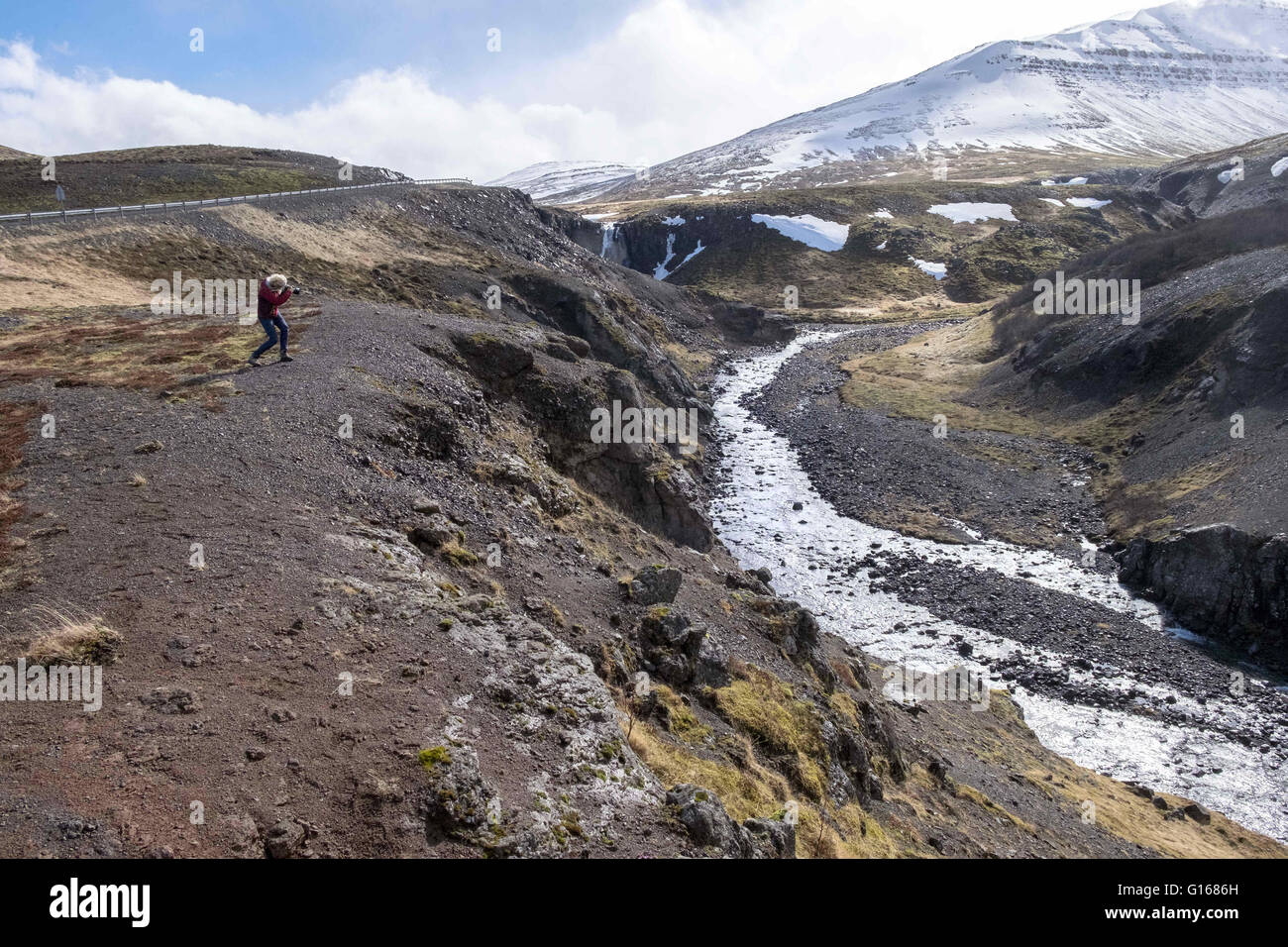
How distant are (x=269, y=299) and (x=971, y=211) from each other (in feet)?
487

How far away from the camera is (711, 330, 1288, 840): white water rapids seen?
2445cm

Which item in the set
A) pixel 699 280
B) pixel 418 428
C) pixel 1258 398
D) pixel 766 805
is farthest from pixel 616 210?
pixel 766 805

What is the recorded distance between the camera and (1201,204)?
138000 mm

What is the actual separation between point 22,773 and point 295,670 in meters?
3.26

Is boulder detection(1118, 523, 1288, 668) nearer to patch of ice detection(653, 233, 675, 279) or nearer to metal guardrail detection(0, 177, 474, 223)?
metal guardrail detection(0, 177, 474, 223)

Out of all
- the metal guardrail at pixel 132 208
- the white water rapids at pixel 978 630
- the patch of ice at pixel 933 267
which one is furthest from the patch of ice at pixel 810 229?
the white water rapids at pixel 978 630

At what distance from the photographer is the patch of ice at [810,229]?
419 feet

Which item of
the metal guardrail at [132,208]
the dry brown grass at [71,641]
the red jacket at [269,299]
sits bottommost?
the dry brown grass at [71,641]

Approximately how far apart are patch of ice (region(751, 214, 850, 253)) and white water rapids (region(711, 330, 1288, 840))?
8411 cm

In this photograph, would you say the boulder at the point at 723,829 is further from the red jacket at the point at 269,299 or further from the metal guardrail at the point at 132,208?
the metal guardrail at the point at 132,208

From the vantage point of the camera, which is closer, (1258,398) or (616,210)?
(1258,398)

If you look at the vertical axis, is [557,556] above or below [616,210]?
below

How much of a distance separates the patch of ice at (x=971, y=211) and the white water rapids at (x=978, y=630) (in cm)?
10866

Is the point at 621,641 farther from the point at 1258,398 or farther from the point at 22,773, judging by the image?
the point at 1258,398
